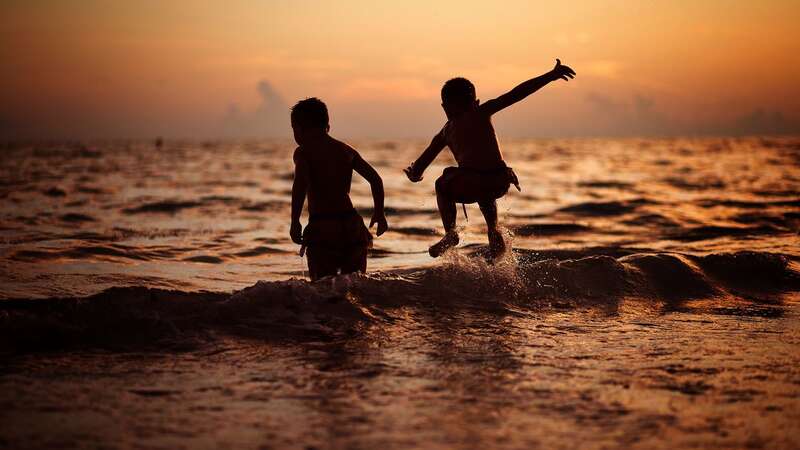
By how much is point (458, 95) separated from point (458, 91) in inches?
1.5

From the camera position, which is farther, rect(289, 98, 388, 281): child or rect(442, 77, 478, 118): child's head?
rect(442, 77, 478, 118): child's head

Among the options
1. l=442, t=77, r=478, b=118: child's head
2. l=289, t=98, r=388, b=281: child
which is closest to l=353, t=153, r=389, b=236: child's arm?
l=289, t=98, r=388, b=281: child

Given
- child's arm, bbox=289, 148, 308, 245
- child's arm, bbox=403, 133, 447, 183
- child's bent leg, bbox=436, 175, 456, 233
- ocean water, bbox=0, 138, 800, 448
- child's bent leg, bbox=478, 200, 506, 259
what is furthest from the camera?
child's bent leg, bbox=478, 200, 506, 259

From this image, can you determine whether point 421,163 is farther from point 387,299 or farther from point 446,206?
point 387,299

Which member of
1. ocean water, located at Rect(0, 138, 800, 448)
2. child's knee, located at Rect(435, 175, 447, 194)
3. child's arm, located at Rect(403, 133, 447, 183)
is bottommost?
ocean water, located at Rect(0, 138, 800, 448)

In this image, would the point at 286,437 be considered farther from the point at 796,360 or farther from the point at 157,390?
the point at 796,360

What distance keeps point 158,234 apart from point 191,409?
9144 mm

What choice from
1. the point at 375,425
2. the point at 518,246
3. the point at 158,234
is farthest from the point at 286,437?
the point at 158,234

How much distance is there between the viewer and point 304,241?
6215 mm

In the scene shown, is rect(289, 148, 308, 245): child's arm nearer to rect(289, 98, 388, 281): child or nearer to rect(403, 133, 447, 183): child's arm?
rect(289, 98, 388, 281): child

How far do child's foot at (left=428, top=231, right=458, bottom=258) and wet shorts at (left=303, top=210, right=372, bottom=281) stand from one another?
2.07 feet

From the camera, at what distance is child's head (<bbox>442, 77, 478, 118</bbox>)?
22.5ft

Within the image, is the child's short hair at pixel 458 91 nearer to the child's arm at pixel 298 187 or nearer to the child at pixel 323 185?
the child at pixel 323 185

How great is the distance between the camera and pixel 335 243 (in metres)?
6.23
